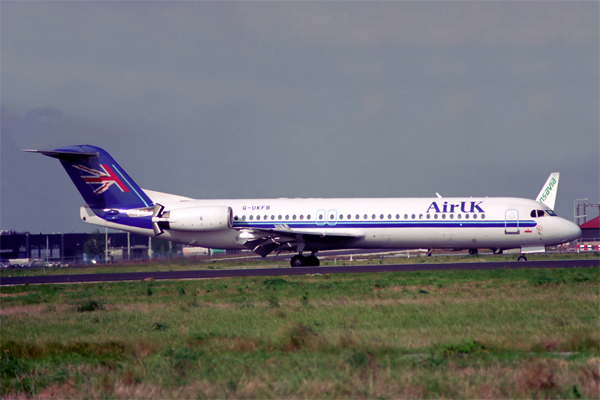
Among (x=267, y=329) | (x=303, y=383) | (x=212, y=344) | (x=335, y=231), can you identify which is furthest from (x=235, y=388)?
(x=335, y=231)

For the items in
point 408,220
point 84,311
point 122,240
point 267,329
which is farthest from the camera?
point 122,240

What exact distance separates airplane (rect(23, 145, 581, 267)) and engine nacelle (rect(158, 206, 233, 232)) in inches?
2.3

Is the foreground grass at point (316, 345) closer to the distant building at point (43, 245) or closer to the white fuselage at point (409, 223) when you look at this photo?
the white fuselage at point (409, 223)

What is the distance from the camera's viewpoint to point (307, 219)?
37.6 metres

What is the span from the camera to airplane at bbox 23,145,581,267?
3597 cm

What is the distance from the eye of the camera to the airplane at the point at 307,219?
118 ft

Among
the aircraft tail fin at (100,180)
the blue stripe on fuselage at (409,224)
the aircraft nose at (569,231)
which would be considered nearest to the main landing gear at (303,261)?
the blue stripe on fuselage at (409,224)

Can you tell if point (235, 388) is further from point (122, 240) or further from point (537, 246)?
point (122, 240)

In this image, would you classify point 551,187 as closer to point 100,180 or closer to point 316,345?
point 100,180

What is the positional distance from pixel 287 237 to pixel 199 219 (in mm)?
5426

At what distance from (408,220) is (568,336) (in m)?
25.2

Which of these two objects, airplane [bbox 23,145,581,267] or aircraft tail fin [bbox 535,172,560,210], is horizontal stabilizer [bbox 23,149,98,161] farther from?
aircraft tail fin [bbox 535,172,560,210]

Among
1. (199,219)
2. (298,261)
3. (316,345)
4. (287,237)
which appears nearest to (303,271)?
(287,237)

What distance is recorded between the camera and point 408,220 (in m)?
36.2
